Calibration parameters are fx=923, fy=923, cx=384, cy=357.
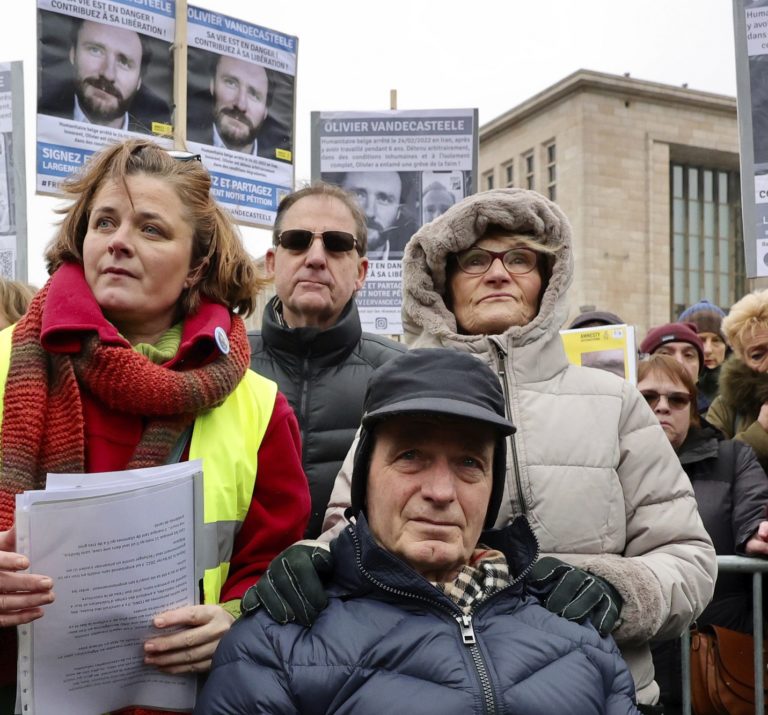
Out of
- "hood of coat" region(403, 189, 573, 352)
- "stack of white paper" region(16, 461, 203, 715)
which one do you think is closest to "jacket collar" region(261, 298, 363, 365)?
"hood of coat" region(403, 189, 573, 352)

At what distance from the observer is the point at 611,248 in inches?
1176

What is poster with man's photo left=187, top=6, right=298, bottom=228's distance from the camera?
19.2 ft

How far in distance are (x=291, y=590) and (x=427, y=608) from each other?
303 mm

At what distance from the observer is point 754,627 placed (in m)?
3.41

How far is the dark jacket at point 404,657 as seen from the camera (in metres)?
1.91

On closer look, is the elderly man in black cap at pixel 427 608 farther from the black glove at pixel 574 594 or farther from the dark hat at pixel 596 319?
the dark hat at pixel 596 319

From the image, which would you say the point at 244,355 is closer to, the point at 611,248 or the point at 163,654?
the point at 163,654

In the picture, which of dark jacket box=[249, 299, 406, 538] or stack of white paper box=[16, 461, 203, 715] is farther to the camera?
dark jacket box=[249, 299, 406, 538]

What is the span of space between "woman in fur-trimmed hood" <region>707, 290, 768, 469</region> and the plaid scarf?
9.13 feet

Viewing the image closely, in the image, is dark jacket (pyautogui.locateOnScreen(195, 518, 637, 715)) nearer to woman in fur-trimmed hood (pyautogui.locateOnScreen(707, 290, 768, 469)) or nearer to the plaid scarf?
the plaid scarf

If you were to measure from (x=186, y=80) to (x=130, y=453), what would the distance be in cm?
419

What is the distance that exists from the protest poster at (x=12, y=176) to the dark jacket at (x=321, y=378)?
2.37 m

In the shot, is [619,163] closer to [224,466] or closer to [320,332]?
[320,332]

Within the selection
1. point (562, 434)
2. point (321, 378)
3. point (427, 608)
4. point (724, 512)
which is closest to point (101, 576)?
point (427, 608)
